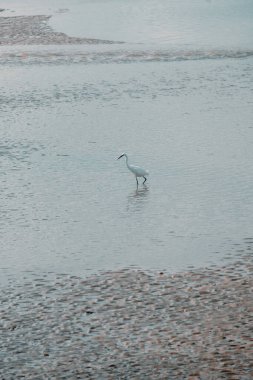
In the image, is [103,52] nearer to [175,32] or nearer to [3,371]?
[175,32]

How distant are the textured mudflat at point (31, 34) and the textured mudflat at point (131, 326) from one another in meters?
24.8

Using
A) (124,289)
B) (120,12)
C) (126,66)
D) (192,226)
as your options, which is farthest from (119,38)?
(124,289)

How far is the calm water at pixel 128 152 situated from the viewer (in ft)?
48.5

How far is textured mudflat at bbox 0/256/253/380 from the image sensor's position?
1066 centimetres

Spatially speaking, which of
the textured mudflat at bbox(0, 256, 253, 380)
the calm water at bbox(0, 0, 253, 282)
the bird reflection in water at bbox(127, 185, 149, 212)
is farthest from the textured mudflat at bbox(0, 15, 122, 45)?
the textured mudflat at bbox(0, 256, 253, 380)

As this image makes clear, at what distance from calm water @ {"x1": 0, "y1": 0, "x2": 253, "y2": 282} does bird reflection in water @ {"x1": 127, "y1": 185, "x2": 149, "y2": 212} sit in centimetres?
2

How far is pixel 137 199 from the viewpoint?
17.2 m

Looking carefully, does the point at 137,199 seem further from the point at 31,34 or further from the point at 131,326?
the point at 31,34

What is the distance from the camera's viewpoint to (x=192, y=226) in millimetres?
15477

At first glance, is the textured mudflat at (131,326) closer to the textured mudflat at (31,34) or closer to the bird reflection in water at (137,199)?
the bird reflection in water at (137,199)

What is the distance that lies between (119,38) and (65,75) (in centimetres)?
907

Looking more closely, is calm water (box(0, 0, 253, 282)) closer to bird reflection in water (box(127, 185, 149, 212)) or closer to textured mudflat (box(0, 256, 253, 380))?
bird reflection in water (box(127, 185, 149, 212))

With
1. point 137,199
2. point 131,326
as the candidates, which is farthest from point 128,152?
point 131,326

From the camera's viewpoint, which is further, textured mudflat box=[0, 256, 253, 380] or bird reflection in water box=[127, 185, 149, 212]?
bird reflection in water box=[127, 185, 149, 212]
